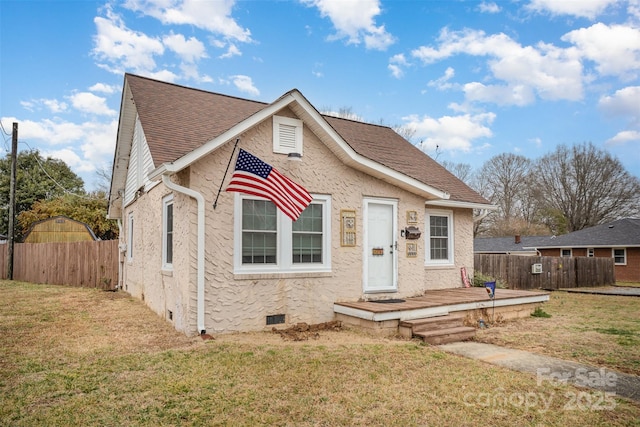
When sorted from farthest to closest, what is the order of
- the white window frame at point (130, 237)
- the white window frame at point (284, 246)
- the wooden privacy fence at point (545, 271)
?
the wooden privacy fence at point (545, 271), the white window frame at point (130, 237), the white window frame at point (284, 246)

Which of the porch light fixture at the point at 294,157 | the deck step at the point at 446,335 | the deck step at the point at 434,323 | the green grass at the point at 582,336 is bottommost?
the green grass at the point at 582,336

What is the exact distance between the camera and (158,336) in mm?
7188

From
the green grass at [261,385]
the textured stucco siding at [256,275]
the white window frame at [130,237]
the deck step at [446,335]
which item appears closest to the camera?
the green grass at [261,385]

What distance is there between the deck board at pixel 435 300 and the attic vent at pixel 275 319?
1.16m

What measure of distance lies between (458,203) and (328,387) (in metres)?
8.16

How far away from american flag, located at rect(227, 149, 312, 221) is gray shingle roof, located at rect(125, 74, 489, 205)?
1141 mm

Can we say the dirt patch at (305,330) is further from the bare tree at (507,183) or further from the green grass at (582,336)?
the bare tree at (507,183)

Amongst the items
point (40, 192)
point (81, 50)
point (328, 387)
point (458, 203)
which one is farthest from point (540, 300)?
point (40, 192)

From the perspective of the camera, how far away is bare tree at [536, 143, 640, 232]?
40.6 meters

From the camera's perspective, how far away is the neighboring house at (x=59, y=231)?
23.3 m

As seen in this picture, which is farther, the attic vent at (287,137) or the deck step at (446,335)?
→ the attic vent at (287,137)

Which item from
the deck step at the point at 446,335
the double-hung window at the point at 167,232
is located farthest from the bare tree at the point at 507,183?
the double-hung window at the point at 167,232

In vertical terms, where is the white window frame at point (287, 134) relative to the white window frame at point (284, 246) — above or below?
above

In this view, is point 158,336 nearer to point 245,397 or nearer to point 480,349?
point 245,397
